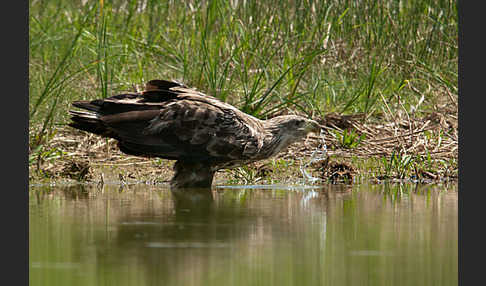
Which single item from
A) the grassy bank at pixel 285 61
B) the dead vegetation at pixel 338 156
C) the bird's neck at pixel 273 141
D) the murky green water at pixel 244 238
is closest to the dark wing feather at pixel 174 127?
the bird's neck at pixel 273 141

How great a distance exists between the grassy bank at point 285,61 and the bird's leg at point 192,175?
1.52 meters

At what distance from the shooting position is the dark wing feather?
7281 millimetres

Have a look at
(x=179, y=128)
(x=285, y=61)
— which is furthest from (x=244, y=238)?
(x=285, y=61)

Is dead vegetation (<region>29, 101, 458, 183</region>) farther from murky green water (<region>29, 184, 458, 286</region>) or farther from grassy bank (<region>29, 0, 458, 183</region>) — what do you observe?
murky green water (<region>29, 184, 458, 286</region>)

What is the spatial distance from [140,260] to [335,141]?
5.35 meters

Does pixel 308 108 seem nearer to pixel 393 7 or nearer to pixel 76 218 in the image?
pixel 393 7

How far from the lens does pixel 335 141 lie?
9.20 meters

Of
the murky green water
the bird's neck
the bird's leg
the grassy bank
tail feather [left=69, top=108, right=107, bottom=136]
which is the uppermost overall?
the grassy bank

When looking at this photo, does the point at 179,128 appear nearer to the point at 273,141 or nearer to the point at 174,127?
the point at 174,127

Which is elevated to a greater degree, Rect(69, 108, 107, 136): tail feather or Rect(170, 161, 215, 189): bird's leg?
Rect(69, 108, 107, 136): tail feather

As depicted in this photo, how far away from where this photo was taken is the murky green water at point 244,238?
12.6ft

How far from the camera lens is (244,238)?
4.80 m

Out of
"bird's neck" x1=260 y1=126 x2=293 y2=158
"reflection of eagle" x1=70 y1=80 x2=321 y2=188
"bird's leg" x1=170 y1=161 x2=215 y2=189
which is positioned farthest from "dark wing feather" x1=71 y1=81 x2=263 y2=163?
"bird's neck" x1=260 y1=126 x2=293 y2=158

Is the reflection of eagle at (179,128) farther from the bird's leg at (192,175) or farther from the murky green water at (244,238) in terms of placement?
the murky green water at (244,238)
